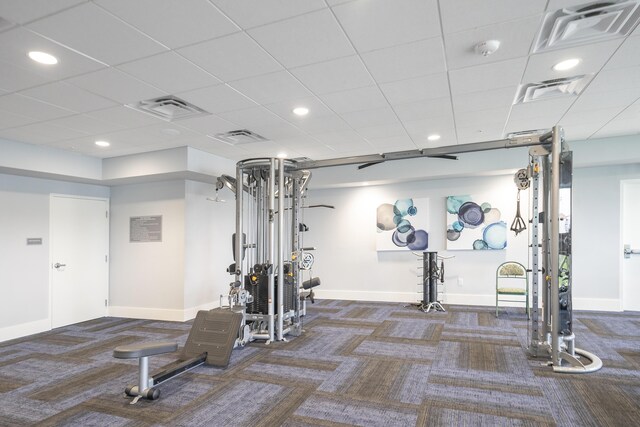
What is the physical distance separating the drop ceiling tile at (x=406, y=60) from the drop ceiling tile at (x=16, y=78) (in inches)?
104

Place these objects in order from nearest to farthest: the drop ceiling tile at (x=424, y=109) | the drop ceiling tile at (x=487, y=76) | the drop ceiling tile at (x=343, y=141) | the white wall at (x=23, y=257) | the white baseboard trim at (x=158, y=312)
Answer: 1. the drop ceiling tile at (x=487, y=76)
2. the drop ceiling tile at (x=424, y=109)
3. the drop ceiling tile at (x=343, y=141)
4. the white wall at (x=23, y=257)
5. the white baseboard trim at (x=158, y=312)

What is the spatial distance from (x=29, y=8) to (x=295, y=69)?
1.71 meters

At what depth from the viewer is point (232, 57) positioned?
2838 millimetres

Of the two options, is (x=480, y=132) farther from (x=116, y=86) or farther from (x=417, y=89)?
(x=116, y=86)

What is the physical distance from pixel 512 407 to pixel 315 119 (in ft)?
10.9

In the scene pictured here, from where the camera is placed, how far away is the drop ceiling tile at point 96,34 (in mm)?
2260

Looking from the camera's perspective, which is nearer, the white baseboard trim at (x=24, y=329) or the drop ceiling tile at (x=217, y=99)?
the drop ceiling tile at (x=217, y=99)

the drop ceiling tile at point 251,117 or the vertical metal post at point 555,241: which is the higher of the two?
the drop ceiling tile at point 251,117

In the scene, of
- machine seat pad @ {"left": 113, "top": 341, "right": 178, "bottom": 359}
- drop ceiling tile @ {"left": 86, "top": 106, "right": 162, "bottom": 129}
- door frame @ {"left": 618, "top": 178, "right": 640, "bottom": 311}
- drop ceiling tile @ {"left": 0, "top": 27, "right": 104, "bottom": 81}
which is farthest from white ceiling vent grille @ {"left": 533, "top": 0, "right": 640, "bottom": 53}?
door frame @ {"left": 618, "top": 178, "right": 640, "bottom": 311}

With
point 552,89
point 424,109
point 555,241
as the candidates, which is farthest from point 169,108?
point 555,241

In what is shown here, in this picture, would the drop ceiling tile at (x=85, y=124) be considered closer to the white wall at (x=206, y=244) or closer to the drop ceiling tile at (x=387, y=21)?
the white wall at (x=206, y=244)

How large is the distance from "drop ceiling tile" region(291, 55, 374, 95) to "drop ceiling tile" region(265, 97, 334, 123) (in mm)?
268

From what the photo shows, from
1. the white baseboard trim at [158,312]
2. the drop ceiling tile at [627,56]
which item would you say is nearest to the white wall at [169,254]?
the white baseboard trim at [158,312]

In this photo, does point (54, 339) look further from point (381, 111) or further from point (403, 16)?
point (403, 16)
